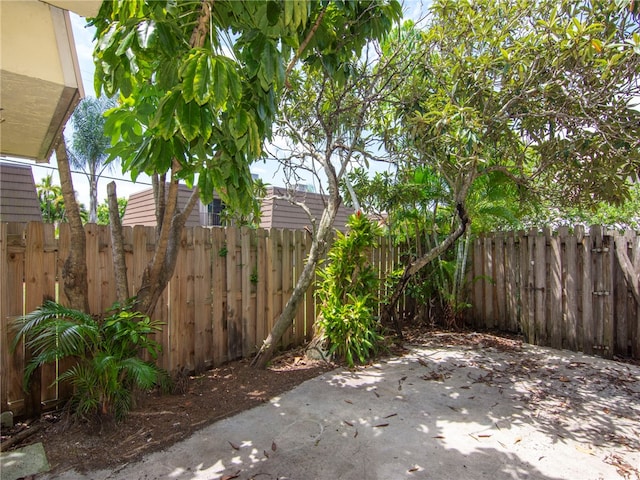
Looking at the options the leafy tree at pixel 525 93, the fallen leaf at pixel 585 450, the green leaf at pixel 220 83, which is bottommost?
the fallen leaf at pixel 585 450

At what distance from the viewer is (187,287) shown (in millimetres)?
4062

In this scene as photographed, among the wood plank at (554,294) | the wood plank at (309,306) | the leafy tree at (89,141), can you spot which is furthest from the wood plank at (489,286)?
the leafy tree at (89,141)

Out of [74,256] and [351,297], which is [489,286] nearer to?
[351,297]

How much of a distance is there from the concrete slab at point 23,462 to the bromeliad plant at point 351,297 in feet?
9.65

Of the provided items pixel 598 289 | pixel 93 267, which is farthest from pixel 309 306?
pixel 598 289

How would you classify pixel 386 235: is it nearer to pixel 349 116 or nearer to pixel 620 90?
pixel 349 116

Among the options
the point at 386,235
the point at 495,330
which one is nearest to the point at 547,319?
the point at 495,330

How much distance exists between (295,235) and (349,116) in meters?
1.96

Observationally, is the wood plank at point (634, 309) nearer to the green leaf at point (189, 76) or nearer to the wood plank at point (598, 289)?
the wood plank at point (598, 289)

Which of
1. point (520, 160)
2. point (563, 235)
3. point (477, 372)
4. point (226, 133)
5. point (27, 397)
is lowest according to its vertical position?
point (477, 372)

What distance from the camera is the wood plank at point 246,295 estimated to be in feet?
15.1

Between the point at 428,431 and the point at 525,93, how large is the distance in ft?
12.8

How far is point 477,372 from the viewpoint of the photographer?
170 inches

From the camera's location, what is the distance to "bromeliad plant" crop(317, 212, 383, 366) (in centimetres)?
462
